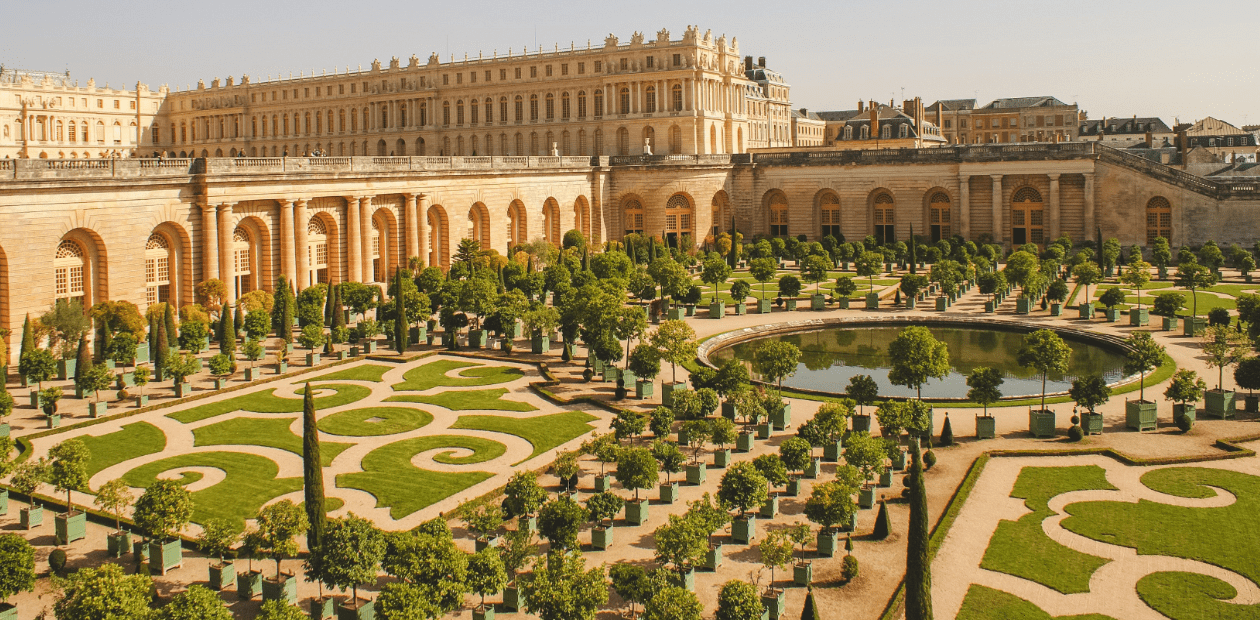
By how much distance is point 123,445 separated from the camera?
31719 millimetres

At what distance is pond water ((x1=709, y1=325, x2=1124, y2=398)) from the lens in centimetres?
3906

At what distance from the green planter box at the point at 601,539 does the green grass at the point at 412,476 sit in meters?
4.81

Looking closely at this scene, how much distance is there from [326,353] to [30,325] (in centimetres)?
1074

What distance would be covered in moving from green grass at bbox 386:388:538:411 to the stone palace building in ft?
59.1

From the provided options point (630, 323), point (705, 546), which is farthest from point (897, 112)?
point (705, 546)

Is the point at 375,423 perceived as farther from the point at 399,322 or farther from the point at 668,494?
the point at 668,494

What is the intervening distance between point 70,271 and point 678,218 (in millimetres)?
45939

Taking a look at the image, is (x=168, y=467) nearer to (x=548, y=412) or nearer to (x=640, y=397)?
(x=548, y=412)

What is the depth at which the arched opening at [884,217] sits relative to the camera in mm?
80938

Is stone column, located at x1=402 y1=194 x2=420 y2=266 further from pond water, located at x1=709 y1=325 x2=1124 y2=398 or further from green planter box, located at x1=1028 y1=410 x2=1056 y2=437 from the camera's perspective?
green planter box, located at x1=1028 y1=410 x2=1056 y2=437

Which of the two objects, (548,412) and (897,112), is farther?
(897,112)

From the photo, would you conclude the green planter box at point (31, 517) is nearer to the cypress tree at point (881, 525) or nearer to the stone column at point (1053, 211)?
the cypress tree at point (881, 525)

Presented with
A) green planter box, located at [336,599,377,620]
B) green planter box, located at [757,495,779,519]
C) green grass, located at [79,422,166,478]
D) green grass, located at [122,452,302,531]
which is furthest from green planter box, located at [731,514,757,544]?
green grass, located at [79,422,166,478]

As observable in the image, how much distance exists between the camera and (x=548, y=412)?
3572cm
